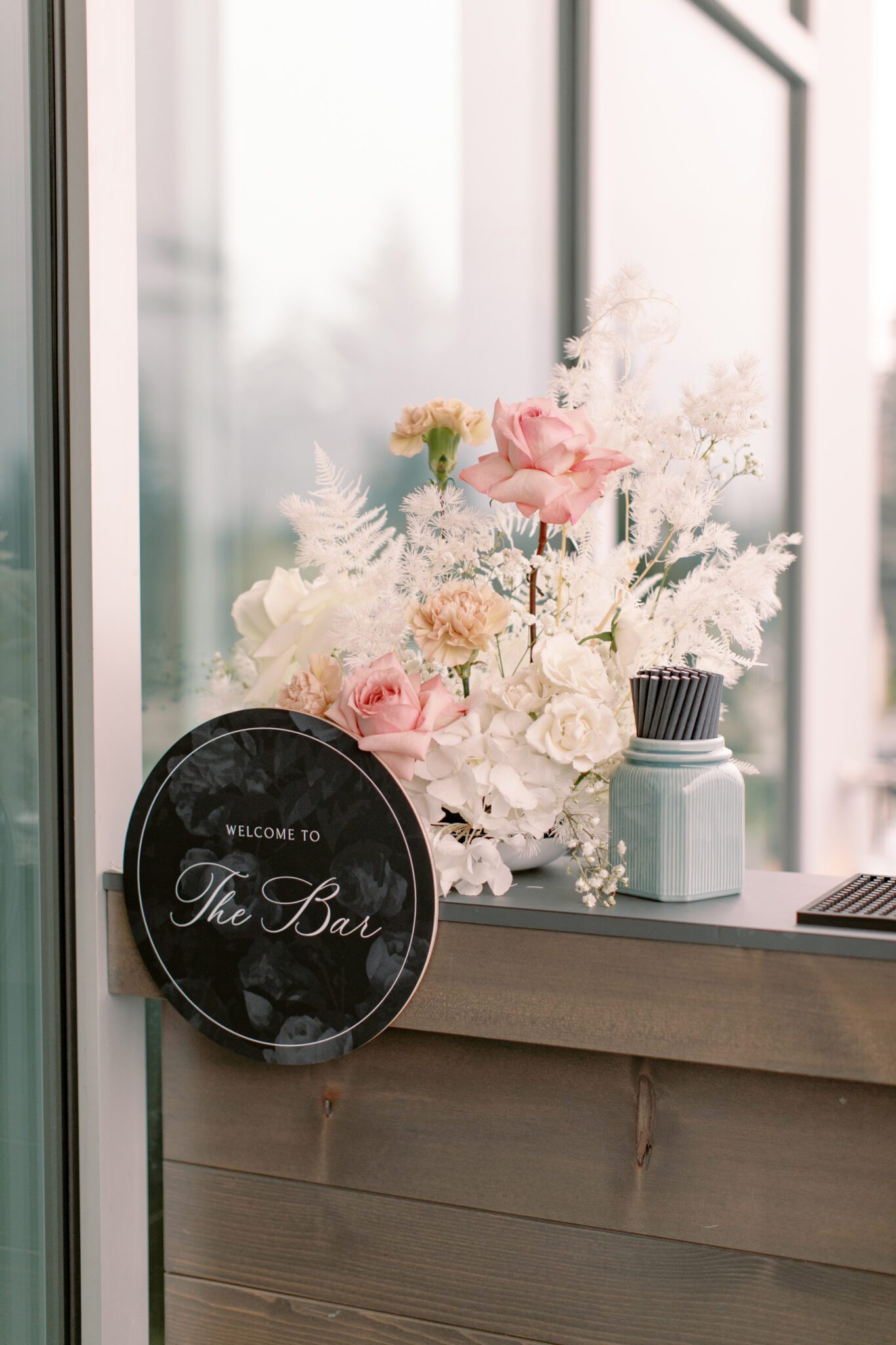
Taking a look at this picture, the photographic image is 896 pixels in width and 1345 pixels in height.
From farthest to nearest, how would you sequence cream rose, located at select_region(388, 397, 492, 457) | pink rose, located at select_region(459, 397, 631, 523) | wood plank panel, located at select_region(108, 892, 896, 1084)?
cream rose, located at select_region(388, 397, 492, 457) → pink rose, located at select_region(459, 397, 631, 523) → wood plank panel, located at select_region(108, 892, 896, 1084)

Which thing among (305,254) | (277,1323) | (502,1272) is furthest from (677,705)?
(305,254)

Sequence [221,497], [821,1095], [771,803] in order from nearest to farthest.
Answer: [821,1095] → [221,497] → [771,803]

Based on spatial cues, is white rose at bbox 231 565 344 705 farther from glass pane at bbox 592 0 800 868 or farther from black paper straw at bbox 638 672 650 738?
glass pane at bbox 592 0 800 868

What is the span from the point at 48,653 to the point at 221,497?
0.30 m

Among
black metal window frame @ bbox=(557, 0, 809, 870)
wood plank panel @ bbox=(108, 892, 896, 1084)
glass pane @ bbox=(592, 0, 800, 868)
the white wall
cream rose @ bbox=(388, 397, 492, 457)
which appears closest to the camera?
wood plank panel @ bbox=(108, 892, 896, 1084)

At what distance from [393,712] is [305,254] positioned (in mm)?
718

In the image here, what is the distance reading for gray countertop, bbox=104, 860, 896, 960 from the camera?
2.36 feet

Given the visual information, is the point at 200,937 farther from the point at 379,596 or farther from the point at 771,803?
the point at 771,803

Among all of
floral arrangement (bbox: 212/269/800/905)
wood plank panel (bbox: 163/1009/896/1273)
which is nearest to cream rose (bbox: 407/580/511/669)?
floral arrangement (bbox: 212/269/800/905)

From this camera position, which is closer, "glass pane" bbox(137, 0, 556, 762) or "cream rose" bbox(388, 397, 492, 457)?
"cream rose" bbox(388, 397, 492, 457)

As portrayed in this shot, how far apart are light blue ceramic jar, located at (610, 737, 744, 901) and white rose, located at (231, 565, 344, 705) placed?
0.27 m

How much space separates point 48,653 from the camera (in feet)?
3.06

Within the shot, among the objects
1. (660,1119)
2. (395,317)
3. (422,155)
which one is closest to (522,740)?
(660,1119)

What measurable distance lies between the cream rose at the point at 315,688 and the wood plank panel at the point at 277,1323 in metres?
0.47
